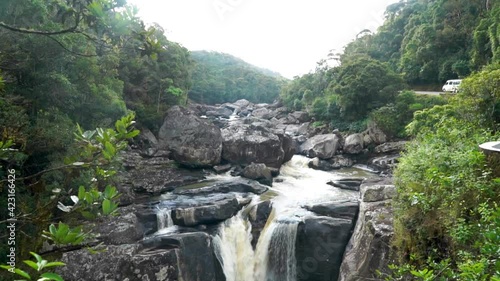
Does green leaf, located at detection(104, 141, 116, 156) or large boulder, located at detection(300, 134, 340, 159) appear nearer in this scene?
green leaf, located at detection(104, 141, 116, 156)

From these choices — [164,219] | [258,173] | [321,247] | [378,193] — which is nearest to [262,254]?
[321,247]

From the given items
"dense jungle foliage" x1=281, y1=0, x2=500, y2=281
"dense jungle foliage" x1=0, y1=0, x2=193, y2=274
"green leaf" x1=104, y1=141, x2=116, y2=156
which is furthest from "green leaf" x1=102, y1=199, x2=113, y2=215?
"dense jungle foliage" x1=281, y1=0, x2=500, y2=281

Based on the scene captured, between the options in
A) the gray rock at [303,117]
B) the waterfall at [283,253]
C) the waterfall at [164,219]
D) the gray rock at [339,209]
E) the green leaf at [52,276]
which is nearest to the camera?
the green leaf at [52,276]

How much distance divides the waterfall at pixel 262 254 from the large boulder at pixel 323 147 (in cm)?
1204

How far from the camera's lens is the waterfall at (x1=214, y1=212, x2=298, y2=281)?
→ 10.6 metres

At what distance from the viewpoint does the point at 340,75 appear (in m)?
28.2

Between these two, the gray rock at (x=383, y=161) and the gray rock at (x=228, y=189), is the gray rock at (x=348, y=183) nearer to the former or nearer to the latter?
the gray rock at (x=228, y=189)

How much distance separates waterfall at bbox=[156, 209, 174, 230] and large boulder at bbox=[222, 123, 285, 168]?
8636 mm

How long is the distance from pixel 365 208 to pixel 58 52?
12.0m

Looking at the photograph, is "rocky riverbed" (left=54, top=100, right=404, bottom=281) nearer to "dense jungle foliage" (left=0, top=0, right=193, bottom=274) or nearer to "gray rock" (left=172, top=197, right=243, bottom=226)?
"gray rock" (left=172, top=197, right=243, bottom=226)

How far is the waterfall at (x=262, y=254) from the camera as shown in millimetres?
10578

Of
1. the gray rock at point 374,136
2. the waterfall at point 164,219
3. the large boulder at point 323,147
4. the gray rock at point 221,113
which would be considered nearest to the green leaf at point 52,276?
the waterfall at point 164,219

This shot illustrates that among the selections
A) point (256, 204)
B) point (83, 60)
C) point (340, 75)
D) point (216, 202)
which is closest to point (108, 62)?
point (83, 60)

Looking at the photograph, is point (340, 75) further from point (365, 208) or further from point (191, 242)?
point (191, 242)
